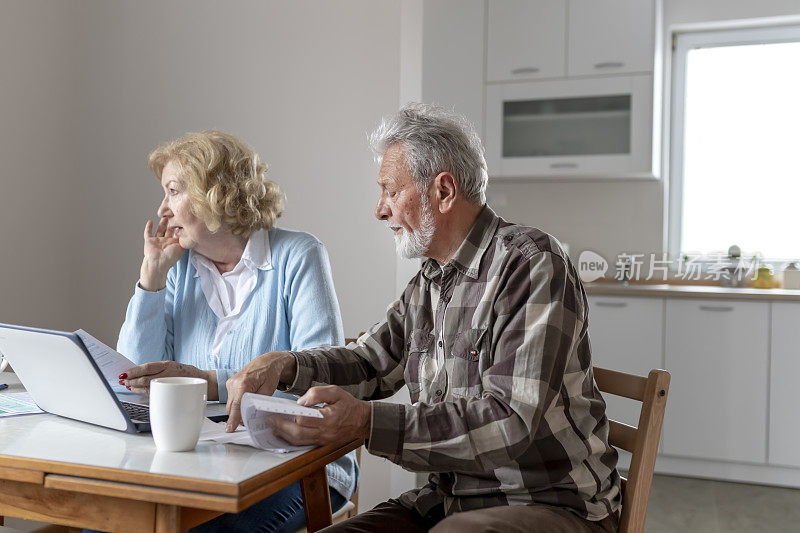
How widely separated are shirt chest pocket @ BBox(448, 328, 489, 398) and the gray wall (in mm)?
1064

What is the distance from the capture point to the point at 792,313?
348 cm

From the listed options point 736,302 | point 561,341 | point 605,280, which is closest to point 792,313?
point 736,302

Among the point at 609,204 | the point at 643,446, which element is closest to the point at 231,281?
the point at 643,446

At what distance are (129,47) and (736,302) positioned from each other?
2.84 meters

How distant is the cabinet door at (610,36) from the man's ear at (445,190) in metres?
2.80

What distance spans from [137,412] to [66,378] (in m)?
0.14

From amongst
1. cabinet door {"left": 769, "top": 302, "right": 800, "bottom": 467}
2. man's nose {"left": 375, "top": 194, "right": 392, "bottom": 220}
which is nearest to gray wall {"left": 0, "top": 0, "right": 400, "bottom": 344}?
man's nose {"left": 375, "top": 194, "right": 392, "bottom": 220}

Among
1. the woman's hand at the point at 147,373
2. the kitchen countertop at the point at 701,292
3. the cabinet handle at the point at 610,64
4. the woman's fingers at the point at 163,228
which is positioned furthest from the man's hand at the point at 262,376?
the cabinet handle at the point at 610,64

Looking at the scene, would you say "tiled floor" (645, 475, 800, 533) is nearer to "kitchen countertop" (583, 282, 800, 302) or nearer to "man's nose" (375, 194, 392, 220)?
"kitchen countertop" (583, 282, 800, 302)

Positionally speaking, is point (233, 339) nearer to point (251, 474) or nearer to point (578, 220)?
point (251, 474)

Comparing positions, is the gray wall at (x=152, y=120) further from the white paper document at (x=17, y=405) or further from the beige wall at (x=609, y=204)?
the beige wall at (x=609, y=204)

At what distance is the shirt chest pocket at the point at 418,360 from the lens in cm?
146

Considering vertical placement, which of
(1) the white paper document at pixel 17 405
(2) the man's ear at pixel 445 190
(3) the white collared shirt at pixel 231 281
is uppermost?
(2) the man's ear at pixel 445 190

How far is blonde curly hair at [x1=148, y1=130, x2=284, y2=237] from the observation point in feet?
6.00
